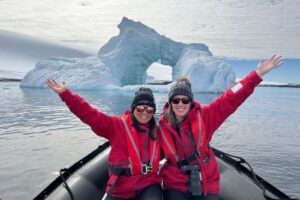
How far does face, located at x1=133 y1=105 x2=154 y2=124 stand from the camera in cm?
246

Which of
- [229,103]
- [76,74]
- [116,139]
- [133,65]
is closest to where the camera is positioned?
[116,139]

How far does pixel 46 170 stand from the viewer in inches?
210

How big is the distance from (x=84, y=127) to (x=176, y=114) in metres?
7.96

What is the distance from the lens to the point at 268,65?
8.52 ft

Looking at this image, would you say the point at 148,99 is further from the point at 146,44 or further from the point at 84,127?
the point at 146,44

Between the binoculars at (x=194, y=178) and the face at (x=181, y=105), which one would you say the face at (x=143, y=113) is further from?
the binoculars at (x=194, y=178)

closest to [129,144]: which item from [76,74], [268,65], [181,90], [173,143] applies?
[173,143]

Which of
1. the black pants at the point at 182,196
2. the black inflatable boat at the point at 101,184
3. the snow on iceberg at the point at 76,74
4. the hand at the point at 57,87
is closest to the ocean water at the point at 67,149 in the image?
the black inflatable boat at the point at 101,184

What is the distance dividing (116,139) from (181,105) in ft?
2.27

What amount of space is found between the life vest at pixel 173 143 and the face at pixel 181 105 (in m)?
0.15

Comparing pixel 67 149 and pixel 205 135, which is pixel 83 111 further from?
pixel 67 149

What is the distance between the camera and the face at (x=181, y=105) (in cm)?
252

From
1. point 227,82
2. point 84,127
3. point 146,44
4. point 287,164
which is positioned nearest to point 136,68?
point 146,44

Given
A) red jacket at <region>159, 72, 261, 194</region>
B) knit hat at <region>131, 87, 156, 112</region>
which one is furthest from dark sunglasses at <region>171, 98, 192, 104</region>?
knit hat at <region>131, 87, 156, 112</region>
